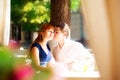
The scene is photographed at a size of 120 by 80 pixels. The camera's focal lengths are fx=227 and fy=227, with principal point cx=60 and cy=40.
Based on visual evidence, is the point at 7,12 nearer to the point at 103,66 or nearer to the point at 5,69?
the point at 103,66

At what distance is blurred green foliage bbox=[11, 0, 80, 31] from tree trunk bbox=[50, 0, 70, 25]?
44 mm

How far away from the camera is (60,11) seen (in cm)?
172

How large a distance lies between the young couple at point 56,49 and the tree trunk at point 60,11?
38 millimetres

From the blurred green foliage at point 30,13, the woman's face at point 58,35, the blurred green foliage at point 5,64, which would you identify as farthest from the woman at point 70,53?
the blurred green foliage at point 5,64

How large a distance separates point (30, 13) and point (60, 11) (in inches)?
9.6

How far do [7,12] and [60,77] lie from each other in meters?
0.65

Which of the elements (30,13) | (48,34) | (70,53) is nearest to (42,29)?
(48,34)

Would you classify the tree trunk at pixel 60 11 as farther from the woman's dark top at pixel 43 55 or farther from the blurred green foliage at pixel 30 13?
A: the woman's dark top at pixel 43 55

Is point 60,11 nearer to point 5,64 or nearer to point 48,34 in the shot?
point 48,34

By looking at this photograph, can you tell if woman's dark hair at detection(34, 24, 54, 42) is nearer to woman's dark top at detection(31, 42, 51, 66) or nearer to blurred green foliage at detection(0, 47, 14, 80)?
woman's dark top at detection(31, 42, 51, 66)

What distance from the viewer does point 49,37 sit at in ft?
5.74

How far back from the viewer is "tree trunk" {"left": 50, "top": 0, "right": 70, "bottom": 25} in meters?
1.71

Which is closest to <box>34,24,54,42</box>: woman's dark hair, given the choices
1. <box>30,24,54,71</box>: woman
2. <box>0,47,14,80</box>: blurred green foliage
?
<box>30,24,54,71</box>: woman

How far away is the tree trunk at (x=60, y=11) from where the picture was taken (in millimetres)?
1712
